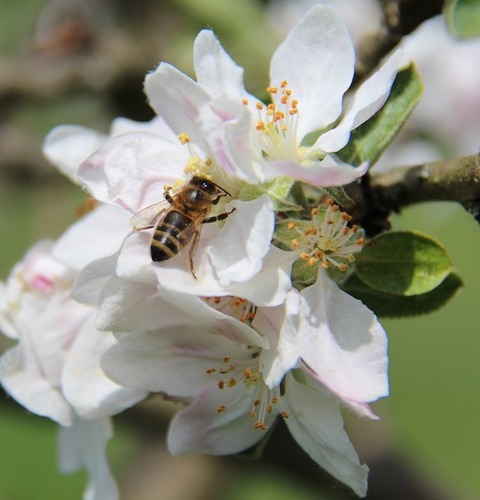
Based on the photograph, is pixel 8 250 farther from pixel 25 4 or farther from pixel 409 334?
pixel 409 334

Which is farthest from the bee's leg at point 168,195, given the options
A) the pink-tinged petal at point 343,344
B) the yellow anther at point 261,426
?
the yellow anther at point 261,426

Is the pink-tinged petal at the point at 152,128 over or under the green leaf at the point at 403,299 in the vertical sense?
over

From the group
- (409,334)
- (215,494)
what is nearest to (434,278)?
(215,494)

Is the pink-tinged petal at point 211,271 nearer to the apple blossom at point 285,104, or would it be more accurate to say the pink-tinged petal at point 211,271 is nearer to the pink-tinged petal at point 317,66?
the apple blossom at point 285,104

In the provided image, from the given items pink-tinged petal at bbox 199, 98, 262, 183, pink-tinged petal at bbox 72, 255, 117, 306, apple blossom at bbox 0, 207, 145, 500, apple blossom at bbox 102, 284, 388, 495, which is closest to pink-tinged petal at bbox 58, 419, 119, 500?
apple blossom at bbox 0, 207, 145, 500

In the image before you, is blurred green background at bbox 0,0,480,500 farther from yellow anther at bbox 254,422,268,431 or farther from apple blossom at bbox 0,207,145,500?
yellow anther at bbox 254,422,268,431

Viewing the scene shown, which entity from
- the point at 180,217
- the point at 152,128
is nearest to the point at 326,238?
the point at 180,217
